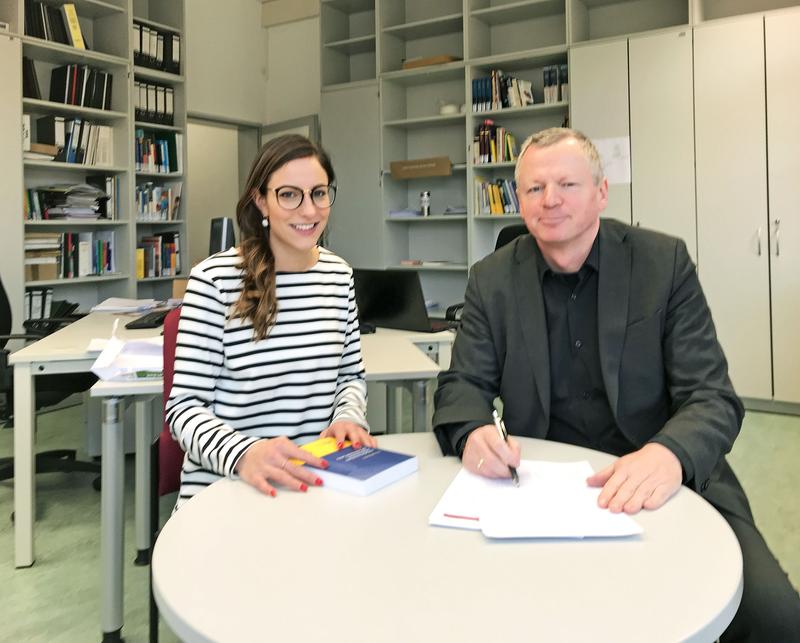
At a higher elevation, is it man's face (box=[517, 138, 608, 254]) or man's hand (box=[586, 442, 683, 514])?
man's face (box=[517, 138, 608, 254])

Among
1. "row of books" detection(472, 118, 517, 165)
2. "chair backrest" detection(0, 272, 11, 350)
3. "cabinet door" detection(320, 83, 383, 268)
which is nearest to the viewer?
"chair backrest" detection(0, 272, 11, 350)

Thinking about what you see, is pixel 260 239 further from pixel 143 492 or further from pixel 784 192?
pixel 784 192

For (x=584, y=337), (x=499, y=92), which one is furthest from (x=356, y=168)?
(x=584, y=337)

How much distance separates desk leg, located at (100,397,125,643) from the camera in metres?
1.82

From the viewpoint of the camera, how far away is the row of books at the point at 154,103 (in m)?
4.99

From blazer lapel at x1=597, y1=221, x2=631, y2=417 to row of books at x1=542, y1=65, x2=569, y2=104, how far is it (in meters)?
3.52

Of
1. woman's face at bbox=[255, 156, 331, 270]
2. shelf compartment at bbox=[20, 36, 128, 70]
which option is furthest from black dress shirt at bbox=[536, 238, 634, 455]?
shelf compartment at bbox=[20, 36, 128, 70]

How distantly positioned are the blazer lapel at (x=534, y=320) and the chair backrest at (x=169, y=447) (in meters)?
0.80

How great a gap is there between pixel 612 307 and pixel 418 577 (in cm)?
76

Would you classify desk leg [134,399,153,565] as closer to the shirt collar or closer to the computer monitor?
the computer monitor

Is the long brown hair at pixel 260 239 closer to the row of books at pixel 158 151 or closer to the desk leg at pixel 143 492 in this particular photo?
the desk leg at pixel 143 492

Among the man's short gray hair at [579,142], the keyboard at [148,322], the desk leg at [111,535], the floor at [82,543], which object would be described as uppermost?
the man's short gray hair at [579,142]

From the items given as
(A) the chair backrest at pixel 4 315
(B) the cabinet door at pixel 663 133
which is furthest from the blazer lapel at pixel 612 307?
(B) the cabinet door at pixel 663 133

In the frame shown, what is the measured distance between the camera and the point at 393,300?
8.82 feet
